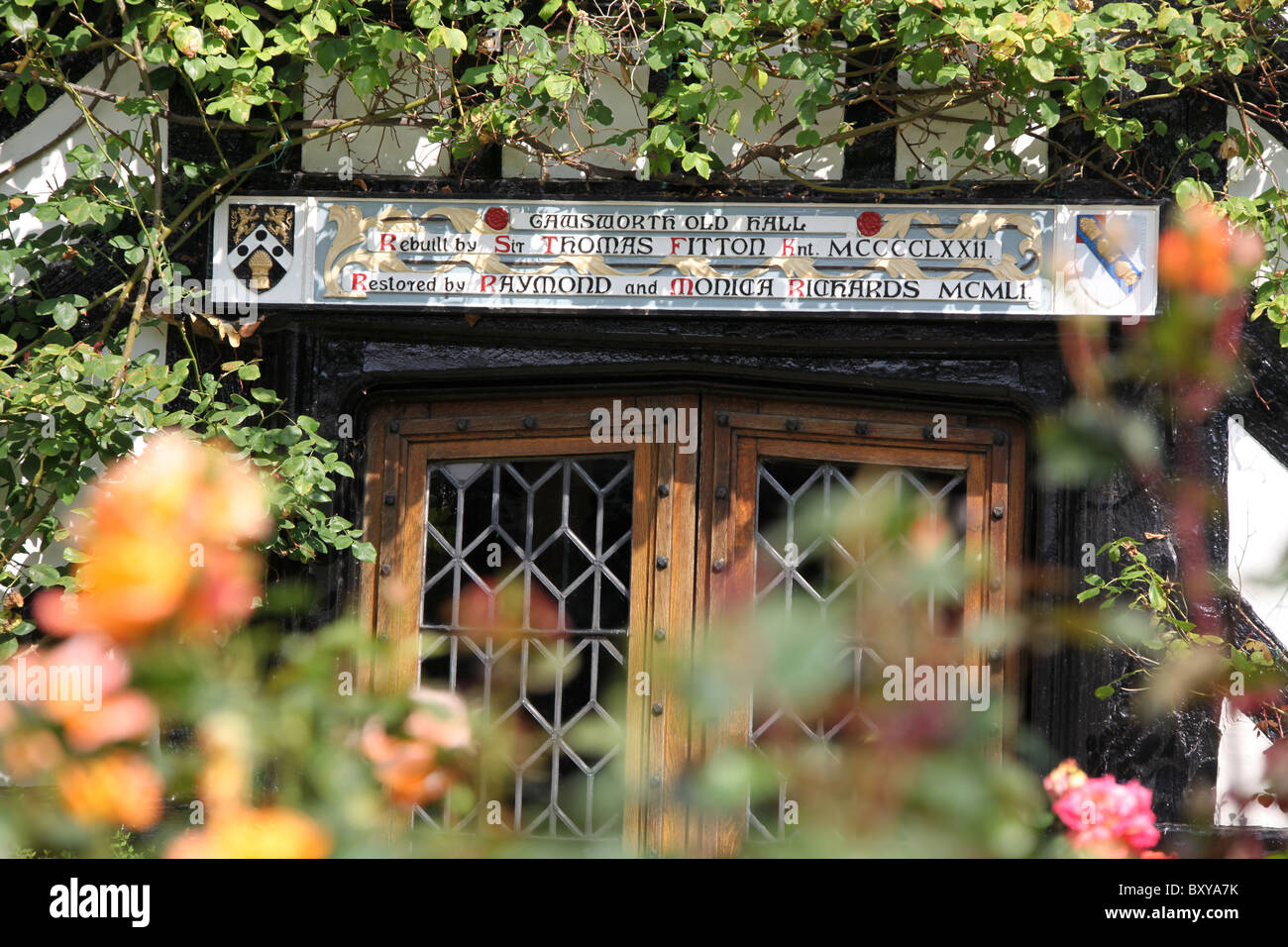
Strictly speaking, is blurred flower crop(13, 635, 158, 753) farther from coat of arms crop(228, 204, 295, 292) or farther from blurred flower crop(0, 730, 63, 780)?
coat of arms crop(228, 204, 295, 292)

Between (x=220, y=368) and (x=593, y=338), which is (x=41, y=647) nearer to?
(x=220, y=368)

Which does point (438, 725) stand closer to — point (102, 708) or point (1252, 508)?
point (102, 708)

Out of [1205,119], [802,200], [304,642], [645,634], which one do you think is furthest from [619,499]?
[304,642]

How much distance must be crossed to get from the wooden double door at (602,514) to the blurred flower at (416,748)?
2594 mm

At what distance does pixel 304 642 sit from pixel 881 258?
2.79 meters

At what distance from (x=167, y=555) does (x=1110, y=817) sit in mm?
725

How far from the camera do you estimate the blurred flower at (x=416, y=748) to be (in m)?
0.68

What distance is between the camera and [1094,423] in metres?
0.63

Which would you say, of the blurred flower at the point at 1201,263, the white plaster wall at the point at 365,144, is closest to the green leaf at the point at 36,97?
the white plaster wall at the point at 365,144

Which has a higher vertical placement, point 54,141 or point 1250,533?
point 54,141

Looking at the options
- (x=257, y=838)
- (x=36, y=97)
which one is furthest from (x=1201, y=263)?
(x=36, y=97)

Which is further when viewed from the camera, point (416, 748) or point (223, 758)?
point (416, 748)

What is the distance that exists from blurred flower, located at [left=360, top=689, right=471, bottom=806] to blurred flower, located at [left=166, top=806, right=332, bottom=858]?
0.07m

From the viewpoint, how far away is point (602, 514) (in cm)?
346
